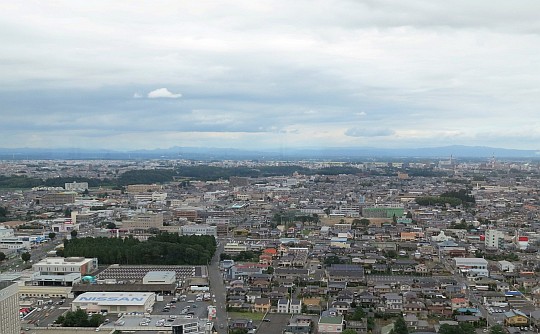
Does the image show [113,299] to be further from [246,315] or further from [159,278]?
[246,315]

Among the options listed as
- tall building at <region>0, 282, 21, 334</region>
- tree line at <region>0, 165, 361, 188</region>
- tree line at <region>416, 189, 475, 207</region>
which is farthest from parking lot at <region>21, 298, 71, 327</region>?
tree line at <region>0, 165, 361, 188</region>

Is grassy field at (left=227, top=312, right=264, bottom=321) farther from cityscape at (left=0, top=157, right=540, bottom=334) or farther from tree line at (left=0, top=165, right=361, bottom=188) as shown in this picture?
tree line at (left=0, top=165, right=361, bottom=188)

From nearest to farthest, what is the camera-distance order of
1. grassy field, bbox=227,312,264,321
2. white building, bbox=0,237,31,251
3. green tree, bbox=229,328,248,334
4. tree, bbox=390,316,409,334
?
tree, bbox=390,316,409,334 < green tree, bbox=229,328,248,334 < grassy field, bbox=227,312,264,321 < white building, bbox=0,237,31,251

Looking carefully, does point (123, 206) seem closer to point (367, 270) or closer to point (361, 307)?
point (367, 270)

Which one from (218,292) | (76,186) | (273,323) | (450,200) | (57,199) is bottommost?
(273,323)

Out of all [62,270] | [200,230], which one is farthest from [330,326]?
[200,230]

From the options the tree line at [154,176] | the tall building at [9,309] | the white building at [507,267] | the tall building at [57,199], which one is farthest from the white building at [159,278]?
the tree line at [154,176]
